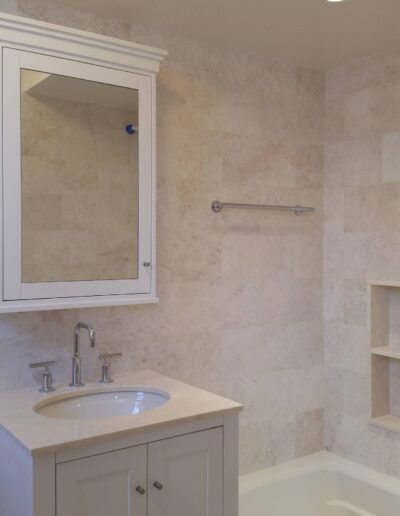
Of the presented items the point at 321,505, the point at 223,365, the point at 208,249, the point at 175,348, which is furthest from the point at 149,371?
the point at 321,505

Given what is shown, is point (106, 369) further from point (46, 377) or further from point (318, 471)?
point (318, 471)

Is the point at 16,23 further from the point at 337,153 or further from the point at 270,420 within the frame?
the point at 270,420

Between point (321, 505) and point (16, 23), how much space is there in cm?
255

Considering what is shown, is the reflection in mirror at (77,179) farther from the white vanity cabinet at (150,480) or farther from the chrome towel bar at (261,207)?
the white vanity cabinet at (150,480)

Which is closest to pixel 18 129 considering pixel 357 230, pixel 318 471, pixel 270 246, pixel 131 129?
pixel 131 129

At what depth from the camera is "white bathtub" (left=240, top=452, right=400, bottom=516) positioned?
104 inches

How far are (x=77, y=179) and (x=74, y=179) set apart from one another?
0.01 meters

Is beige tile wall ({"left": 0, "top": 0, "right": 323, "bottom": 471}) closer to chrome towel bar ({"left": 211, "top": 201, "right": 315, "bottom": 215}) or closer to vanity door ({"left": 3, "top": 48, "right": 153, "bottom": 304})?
chrome towel bar ({"left": 211, "top": 201, "right": 315, "bottom": 215})

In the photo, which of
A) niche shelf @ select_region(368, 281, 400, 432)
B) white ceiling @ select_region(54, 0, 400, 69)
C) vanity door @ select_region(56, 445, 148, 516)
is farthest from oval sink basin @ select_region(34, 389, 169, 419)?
white ceiling @ select_region(54, 0, 400, 69)

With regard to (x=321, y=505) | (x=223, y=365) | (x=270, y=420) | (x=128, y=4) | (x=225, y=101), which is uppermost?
(x=128, y=4)

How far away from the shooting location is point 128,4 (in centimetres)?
220

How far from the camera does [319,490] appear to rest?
284 centimetres

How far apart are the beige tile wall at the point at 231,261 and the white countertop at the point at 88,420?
0.55 feet

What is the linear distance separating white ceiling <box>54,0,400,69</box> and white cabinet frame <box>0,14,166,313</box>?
0.23 m
